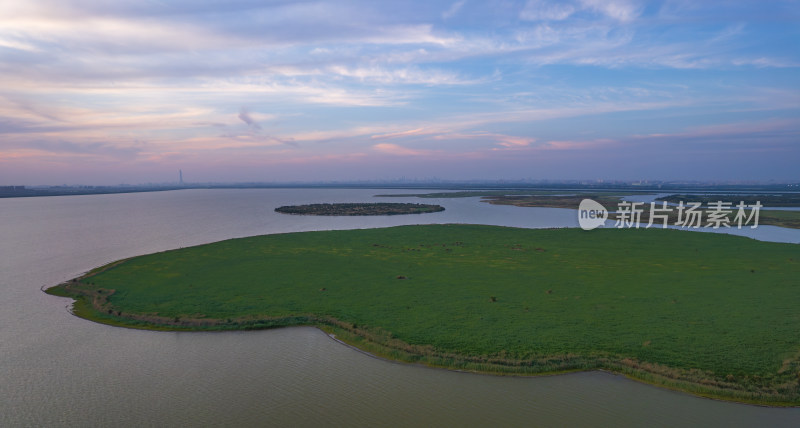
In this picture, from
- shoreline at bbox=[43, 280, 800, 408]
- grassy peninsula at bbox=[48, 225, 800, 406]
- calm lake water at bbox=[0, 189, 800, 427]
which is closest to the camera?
calm lake water at bbox=[0, 189, 800, 427]

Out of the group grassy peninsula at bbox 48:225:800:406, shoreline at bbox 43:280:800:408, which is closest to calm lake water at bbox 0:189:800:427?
shoreline at bbox 43:280:800:408

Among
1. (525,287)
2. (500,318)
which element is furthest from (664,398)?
(525,287)

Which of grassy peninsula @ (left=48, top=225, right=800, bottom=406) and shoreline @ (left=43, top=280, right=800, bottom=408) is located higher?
grassy peninsula @ (left=48, top=225, right=800, bottom=406)

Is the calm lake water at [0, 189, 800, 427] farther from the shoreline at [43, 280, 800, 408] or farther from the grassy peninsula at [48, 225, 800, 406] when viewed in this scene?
the grassy peninsula at [48, 225, 800, 406]

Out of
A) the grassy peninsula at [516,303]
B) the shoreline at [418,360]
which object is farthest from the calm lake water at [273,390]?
the grassy peninsula at [516,303]

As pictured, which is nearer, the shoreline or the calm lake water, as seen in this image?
the calm lake water

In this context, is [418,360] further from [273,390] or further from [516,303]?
[516,303]

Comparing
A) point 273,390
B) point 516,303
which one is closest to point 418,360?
point 273,390

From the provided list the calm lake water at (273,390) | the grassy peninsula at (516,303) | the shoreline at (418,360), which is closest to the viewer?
the calm lake water at (273,390)

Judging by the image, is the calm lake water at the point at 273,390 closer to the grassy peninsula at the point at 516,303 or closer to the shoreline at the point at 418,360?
the shoreline at the point at 418,360
